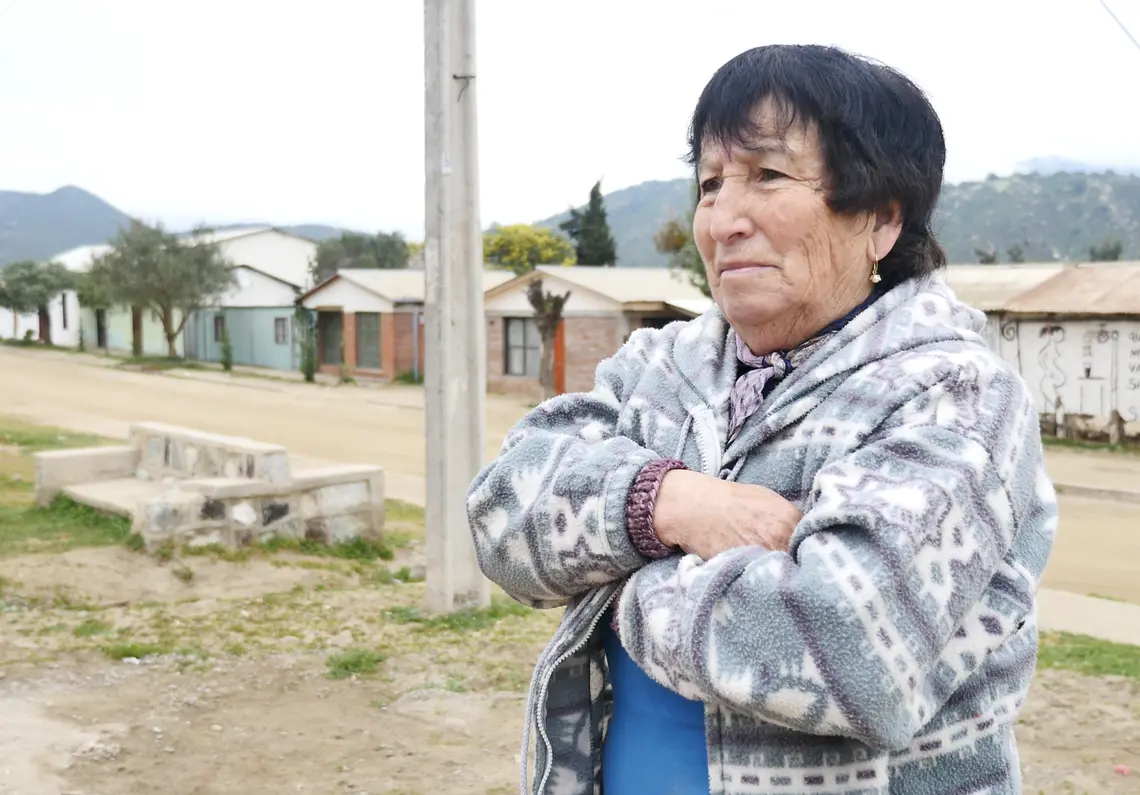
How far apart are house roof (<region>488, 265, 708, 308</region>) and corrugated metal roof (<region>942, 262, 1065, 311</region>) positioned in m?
5.63

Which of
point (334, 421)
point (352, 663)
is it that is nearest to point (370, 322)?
point (334, 421)

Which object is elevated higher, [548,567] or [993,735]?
[548,567]

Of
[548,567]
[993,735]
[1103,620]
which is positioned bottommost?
[1103,620]

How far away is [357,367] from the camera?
3059 cm

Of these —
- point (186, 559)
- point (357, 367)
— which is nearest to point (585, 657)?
point (186, 559)

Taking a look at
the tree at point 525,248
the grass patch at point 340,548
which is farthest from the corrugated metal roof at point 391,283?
the grass patch at point 340,548

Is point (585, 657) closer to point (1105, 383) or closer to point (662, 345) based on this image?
point (662, 345)

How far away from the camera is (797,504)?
4.80 feet

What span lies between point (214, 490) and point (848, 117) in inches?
268

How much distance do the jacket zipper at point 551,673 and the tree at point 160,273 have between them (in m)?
35.4

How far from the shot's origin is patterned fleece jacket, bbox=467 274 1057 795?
126cm

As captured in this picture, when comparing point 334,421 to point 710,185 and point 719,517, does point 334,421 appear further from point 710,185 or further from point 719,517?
point 719,517

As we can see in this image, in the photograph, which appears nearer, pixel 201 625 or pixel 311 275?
pixel 201 625

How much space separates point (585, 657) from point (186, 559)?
628cm
